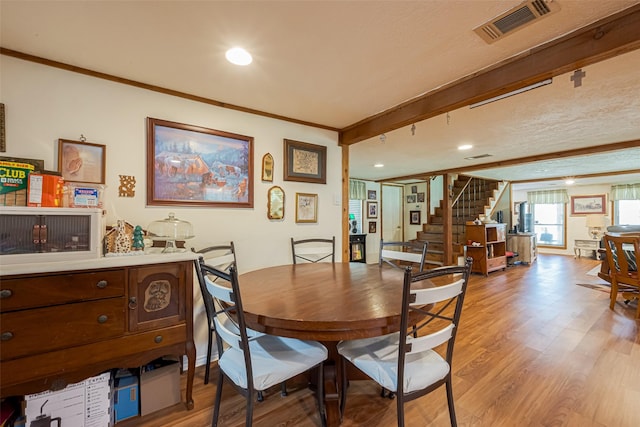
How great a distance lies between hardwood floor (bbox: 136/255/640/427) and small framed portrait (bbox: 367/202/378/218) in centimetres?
420

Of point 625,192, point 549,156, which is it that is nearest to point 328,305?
point 549,156

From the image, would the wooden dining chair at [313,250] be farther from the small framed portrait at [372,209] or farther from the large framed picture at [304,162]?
the small framed portrait at [372,209]

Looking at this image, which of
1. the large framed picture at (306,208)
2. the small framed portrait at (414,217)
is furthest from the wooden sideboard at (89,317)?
the small framed portrait at (414,217)

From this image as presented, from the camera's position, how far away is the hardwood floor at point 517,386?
63.4 inches

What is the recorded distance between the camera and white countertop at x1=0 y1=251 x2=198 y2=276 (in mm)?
1227

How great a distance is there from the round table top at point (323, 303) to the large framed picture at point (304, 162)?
44.9 inches

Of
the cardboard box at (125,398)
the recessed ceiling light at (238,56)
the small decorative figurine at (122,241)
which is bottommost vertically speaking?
the cardboard box at (125,398)

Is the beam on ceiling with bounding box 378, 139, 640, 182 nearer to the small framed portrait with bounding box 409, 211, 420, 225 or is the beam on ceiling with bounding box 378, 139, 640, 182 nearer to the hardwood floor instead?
the small framed portrait with bounding box 409, 211, 420, 225

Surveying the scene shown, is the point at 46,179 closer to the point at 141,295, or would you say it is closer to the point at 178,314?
the point at 141,295

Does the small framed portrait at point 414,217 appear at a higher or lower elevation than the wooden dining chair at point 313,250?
higher

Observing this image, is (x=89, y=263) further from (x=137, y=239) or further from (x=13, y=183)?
(x=13, y=183)

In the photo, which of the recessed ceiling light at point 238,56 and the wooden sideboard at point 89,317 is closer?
the wooden sideboard at point 89,317

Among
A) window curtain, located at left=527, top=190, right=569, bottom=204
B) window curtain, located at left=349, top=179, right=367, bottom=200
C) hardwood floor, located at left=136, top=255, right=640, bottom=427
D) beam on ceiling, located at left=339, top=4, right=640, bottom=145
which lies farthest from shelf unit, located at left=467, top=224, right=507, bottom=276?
beam on ceiling, located at left=339, top=4, right=640, bottom=145

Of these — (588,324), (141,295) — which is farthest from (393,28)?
(588,324)
